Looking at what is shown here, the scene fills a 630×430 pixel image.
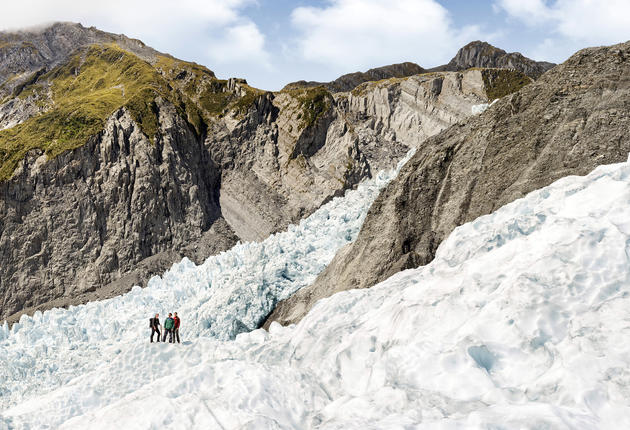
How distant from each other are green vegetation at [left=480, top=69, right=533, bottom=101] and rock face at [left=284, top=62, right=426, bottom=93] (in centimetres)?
4320

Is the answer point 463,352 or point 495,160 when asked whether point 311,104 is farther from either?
point 463,352

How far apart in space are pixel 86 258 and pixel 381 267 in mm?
46240

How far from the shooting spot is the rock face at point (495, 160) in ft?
57.0

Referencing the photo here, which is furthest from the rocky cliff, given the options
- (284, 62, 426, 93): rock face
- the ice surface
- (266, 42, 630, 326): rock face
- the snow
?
the snow

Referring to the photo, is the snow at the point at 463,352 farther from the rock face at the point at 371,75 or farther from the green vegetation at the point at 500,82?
the rock face at the point at 371,75

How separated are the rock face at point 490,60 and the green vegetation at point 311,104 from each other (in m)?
64.3

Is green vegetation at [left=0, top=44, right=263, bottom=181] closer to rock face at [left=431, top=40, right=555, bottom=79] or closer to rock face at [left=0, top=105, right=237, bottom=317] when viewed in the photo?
rock face at [left=0, top=105, right=237, bottom=317]

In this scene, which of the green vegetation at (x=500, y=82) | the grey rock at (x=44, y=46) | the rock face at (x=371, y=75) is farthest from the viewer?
the rock face at (x=371, y=75)

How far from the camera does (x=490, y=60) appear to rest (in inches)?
5162

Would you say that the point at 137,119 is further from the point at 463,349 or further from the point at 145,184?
the point at 463,349

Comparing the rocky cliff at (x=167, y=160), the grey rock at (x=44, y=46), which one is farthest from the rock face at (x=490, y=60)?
the grey rock at (x=44, y=46)

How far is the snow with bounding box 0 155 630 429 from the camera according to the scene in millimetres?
8625

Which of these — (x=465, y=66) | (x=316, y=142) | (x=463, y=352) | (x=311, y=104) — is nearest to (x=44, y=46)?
(x=311, y=104)

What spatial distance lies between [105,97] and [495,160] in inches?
2599
